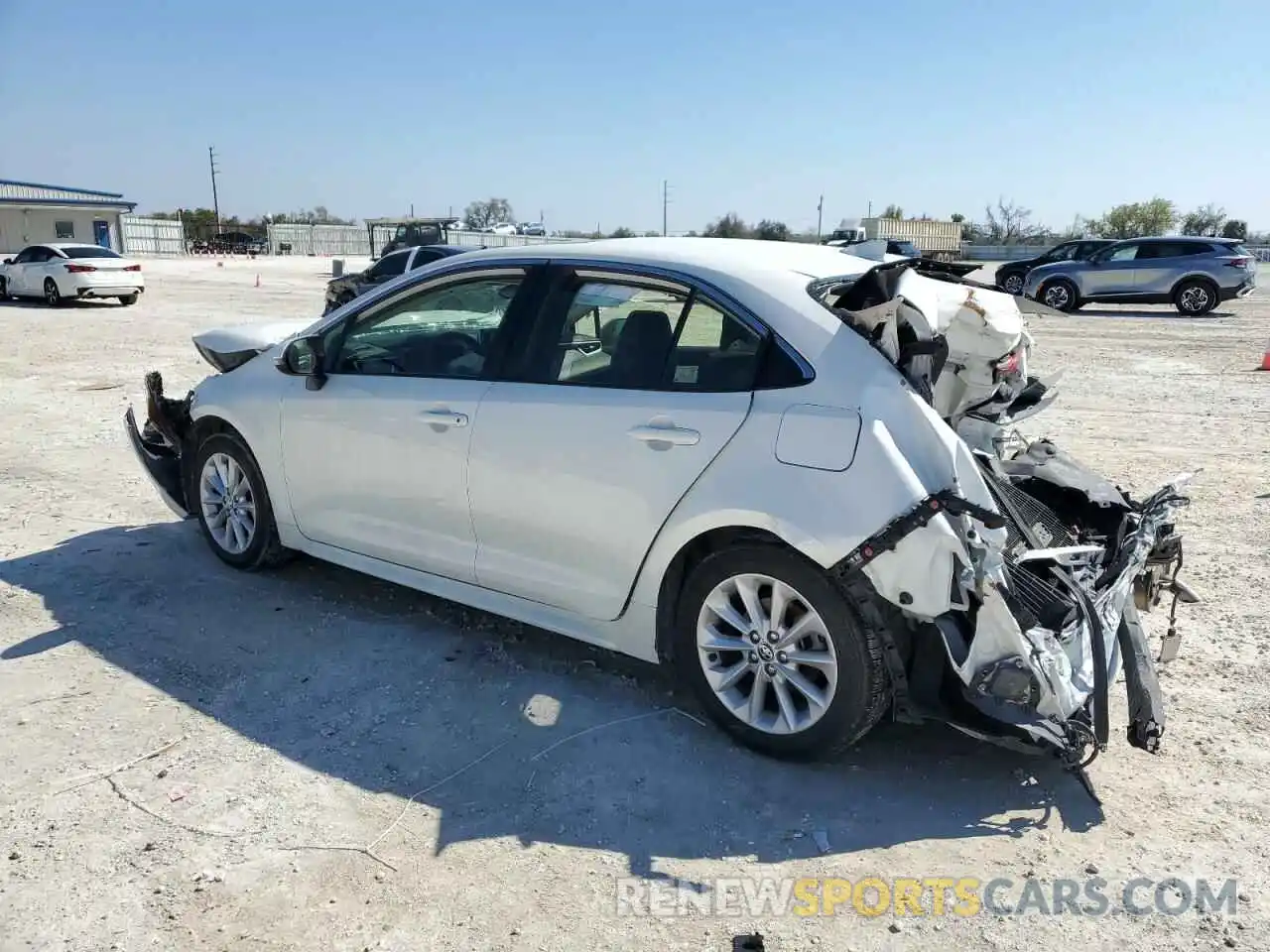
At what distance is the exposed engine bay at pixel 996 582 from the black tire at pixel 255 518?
10.1 feet

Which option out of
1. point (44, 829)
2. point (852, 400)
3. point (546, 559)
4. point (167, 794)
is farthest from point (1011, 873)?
point (44, 829)

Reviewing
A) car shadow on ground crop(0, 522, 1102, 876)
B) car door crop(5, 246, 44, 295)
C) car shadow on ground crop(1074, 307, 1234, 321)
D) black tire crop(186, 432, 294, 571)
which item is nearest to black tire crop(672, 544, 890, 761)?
car shadow on ground crop(0, 522, 1102, 876)

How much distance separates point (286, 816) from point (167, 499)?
3189 mm

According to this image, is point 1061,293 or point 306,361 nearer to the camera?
point 306,361

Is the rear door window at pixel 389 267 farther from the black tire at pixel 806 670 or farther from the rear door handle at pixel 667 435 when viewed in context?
the black tire at pixel 806 670

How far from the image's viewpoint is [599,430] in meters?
3.70

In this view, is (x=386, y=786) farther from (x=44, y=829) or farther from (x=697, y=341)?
(x=697, y=341)

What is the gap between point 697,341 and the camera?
364 centimetres

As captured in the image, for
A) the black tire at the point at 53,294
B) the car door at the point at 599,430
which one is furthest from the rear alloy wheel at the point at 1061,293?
the black tire at the point at 53,294

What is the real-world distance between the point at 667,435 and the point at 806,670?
95cm

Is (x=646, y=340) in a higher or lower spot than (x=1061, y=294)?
higher

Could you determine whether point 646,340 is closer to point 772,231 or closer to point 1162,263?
point 1162,263

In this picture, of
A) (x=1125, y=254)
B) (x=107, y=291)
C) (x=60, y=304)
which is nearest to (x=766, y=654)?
(x=1125, y=254)

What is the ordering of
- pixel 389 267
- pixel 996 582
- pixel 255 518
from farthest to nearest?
1. pixel 389 267
2. pixel 255 518
3. pixel 996 582
